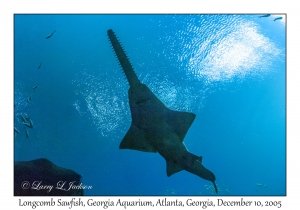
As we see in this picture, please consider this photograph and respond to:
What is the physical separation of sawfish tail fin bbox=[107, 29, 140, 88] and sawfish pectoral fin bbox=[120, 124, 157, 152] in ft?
3.52

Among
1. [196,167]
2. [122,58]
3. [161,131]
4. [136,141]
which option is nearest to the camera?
[122,58]

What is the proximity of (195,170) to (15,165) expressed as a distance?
3.77 m

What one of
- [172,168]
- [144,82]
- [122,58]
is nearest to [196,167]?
[172,168]

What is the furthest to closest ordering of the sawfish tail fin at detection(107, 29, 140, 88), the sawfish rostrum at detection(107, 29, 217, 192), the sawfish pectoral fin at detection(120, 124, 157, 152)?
1. the sawfish pectoral fin at detection(120, 124, 157, 152)
2. the sawfish rostrum at detection(107, 29, 217, 192)
3. the sawfish tail fin at detection(107, 29, 140, 88)

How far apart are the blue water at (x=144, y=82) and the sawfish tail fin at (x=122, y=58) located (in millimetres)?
567

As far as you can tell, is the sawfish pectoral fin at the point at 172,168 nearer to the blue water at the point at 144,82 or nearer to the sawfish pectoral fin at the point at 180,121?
the blue water at the point at 144,82

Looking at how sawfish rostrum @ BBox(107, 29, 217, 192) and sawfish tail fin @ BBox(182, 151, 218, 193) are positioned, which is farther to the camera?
sawfish tail fin @ BBox(182, 151, 218, 193)

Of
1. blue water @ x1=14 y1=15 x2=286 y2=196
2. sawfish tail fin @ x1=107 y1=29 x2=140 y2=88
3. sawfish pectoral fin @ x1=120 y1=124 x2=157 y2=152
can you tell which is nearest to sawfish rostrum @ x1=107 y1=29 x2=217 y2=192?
sawfish pectoral fin @ x1=120 y1=124 x2=157 y2=152

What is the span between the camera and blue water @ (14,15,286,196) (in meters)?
4.72

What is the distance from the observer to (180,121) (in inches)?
194

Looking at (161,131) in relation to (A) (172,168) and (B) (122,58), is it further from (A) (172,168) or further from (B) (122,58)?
(B) (122,58)

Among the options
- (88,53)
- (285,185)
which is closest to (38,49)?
(88,53)

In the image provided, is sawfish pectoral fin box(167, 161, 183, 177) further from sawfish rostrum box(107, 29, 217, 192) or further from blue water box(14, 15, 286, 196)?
blue water box(14, 15, 286, 196)

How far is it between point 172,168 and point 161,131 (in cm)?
96
